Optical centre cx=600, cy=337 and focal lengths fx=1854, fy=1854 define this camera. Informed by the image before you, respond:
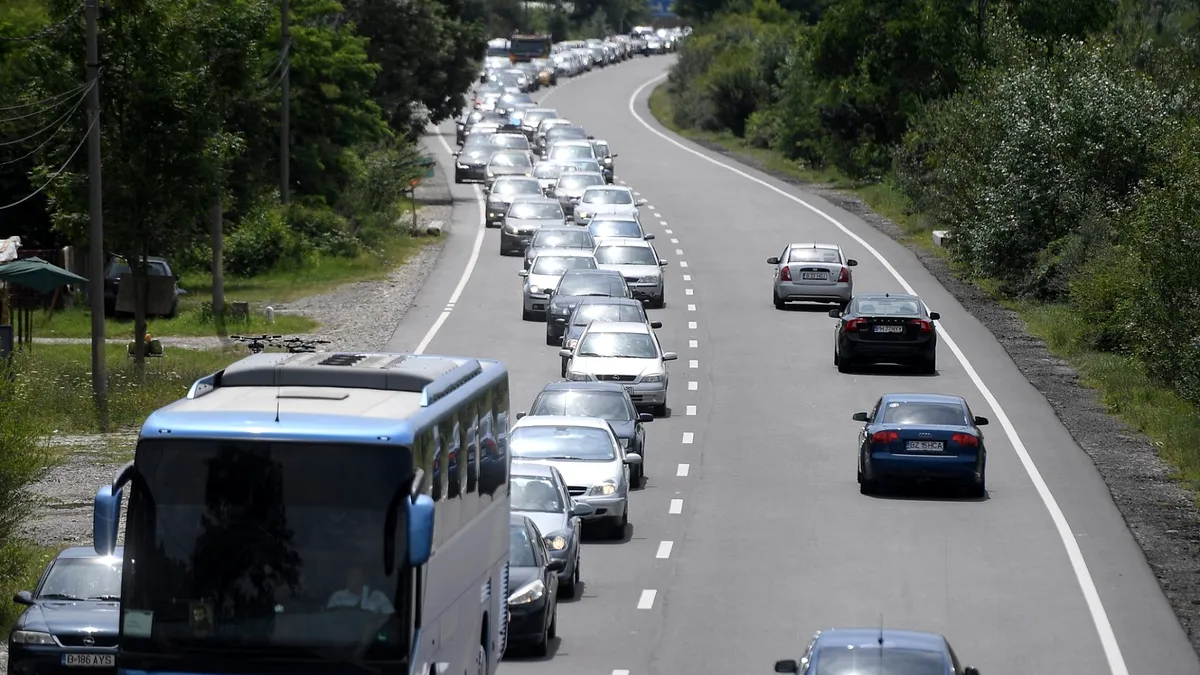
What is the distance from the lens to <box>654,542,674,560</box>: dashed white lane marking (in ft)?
73.5

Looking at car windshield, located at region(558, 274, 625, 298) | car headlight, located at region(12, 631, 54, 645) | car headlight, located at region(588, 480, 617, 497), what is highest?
car headlight, located at region(12, 631, 54, 645)

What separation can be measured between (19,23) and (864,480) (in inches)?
1045

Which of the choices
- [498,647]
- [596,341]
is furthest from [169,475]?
[596,341]

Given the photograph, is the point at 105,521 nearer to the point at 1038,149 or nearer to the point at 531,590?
the point at 531,590

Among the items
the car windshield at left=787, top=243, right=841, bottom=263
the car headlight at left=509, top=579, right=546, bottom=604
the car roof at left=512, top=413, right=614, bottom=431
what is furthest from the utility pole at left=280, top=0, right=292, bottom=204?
the car headlight at left=509, top=579, right=546, bottom=604

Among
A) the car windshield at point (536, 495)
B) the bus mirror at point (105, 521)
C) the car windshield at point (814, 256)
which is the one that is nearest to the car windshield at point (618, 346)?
the car windshield at point (814, 256)

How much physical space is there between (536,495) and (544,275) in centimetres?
2207

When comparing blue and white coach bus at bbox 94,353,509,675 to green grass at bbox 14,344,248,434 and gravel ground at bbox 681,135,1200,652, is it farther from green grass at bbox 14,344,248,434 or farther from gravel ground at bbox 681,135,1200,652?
green grass at bbox 14,344,248,434

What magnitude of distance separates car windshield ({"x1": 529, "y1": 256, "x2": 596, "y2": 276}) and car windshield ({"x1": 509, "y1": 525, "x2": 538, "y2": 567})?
24.7 m

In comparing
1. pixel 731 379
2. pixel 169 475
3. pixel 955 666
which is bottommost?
pixel 731 379

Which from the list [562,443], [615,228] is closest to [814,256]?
[615,228]

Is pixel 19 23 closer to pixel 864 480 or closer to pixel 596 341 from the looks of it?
pixel 596 341

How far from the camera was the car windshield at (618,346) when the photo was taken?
109 ft

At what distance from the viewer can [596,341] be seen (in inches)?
1331
